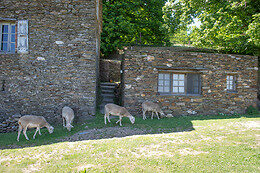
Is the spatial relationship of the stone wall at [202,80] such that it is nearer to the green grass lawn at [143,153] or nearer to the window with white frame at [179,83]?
the window with white frame at [179,83]

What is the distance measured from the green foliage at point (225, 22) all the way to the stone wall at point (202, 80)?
5.55ft

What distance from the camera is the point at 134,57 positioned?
914 cm

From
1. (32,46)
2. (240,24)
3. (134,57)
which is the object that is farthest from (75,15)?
(240,24)

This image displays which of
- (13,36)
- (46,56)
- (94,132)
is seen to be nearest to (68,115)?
(94,132)

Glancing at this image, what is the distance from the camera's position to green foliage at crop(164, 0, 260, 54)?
37.0ft

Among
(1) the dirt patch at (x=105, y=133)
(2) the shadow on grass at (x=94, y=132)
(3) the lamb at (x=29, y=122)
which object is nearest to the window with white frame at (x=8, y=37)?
(3) the lamb at (x=29, y=122)

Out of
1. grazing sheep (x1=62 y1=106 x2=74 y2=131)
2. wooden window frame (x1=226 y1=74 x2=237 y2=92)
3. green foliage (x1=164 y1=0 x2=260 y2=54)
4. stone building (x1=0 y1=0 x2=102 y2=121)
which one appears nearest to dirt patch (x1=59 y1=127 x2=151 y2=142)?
grazing sheep (x1=62 y1=106 x2=74 y2=131)

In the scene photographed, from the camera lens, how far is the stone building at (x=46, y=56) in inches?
310

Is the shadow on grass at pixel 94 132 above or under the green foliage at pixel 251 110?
under

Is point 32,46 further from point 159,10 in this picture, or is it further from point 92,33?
point 159,10

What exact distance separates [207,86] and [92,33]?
7.11 meters

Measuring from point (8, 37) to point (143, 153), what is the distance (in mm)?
8257

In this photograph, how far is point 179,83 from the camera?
9.87 metres

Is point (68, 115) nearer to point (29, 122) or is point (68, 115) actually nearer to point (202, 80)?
point (29, 122)
